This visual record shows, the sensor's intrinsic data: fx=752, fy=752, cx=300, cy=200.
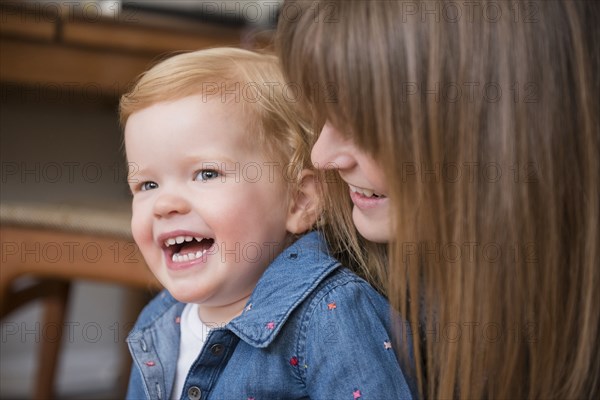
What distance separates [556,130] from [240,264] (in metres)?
0.34

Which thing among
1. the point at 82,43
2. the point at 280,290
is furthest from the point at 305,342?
the point at 82,43

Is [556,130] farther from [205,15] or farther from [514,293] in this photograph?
[205,15]

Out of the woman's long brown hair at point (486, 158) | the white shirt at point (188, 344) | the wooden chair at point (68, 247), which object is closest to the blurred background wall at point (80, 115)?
the wooden chair at point (68, 247)

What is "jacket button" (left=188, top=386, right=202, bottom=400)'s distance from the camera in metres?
0.75

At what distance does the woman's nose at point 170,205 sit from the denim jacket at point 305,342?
0.35ft

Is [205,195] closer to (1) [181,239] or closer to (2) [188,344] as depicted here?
(1) [181,239]

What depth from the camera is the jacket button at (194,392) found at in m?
0.75

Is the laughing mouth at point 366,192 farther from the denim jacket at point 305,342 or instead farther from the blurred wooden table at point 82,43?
the blurred wooden table at point 82,43

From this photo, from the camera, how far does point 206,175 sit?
77 cm

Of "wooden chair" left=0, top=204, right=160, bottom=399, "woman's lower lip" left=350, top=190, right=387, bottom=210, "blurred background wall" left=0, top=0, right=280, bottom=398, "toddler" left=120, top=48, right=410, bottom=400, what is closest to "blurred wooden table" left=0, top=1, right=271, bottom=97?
"blurred background wall" left=0, top=0, right=280, bottom=398

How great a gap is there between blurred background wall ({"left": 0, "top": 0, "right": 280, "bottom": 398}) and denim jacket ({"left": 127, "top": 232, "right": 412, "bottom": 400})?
0.65 meters

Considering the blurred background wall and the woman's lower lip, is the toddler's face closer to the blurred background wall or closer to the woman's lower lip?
the woman's lower lip

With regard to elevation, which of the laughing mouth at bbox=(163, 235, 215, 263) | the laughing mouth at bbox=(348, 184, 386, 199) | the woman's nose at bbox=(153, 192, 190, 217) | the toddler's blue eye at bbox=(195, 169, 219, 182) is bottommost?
the laughing mouth at bbox=(163, 235, 215, 263)

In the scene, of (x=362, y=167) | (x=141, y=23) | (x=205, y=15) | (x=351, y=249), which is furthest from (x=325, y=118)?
(x=205, y=15)
